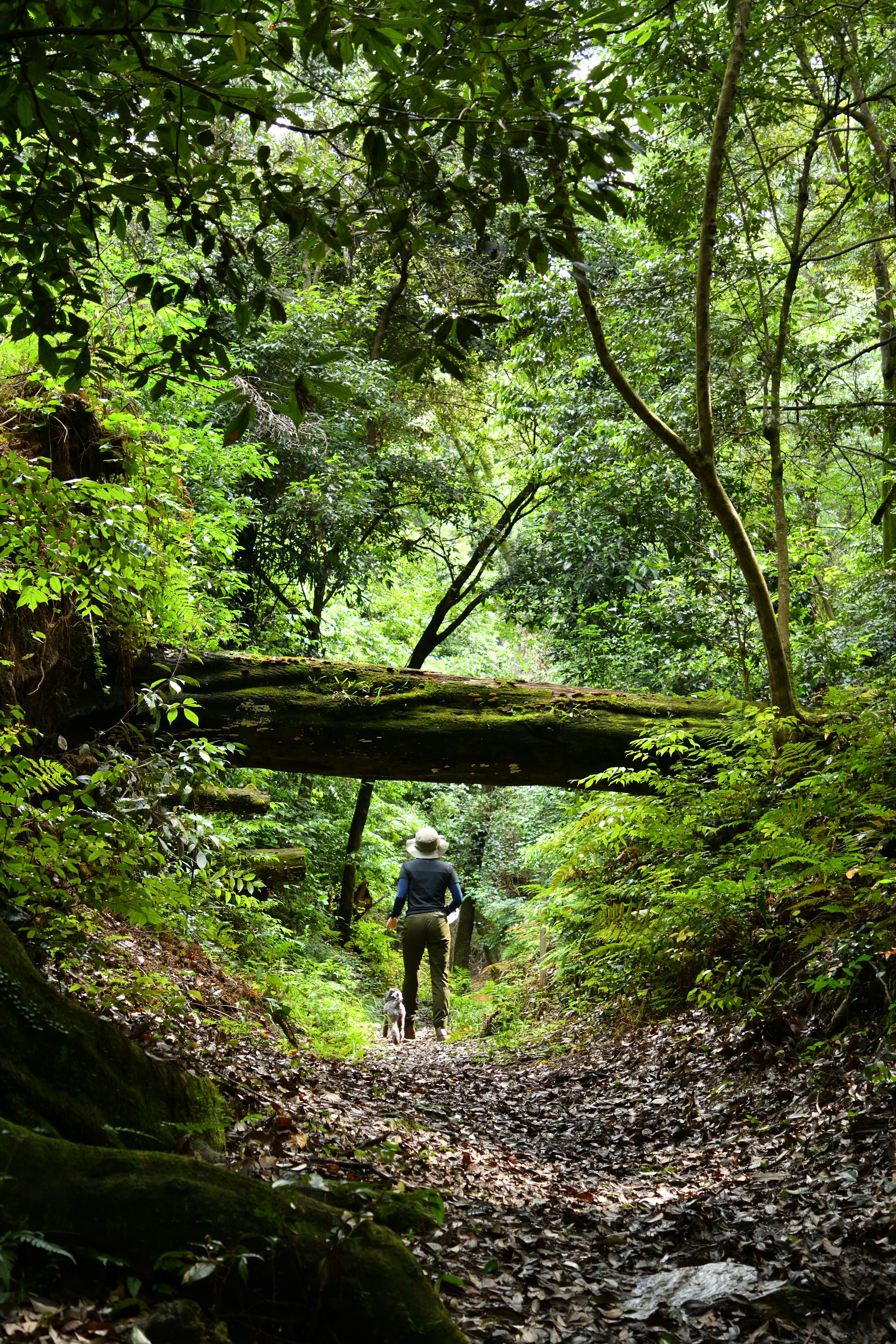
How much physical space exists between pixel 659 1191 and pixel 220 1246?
2.49m

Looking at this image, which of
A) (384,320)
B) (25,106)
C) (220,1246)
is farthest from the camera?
(384,320)

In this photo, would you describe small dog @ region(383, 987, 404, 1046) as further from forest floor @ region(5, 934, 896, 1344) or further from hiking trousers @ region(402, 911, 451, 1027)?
forest floor @ region(5, 934, 896, 1344)

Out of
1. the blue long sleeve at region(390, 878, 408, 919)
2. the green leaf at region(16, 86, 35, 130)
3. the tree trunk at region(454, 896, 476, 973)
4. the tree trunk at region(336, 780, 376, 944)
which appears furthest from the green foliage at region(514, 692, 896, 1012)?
the tree trunk at region(454, 896, 476, 973)

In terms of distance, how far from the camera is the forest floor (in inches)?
108

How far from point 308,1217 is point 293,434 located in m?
9.84

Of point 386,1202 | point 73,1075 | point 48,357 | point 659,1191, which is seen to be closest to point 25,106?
point 48,357

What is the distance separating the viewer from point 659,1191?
404 centimetres

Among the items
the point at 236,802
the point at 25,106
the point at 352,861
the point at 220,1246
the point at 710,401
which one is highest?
the point at 710,401

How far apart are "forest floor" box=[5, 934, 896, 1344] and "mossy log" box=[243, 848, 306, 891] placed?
3455 millimetres

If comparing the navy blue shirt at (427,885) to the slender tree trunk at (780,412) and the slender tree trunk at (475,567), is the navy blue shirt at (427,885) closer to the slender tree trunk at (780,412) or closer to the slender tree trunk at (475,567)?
the slender tree trunk at (780,412)

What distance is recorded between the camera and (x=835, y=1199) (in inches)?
130

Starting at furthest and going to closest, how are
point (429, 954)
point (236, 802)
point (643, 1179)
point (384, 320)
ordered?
1. point (384, 320)
2. point (429, 954)
3. point (236, 802)
4. point (643, 1179)

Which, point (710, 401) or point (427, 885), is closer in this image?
point (710, 401)

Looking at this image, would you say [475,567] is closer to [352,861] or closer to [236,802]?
[352,861]
